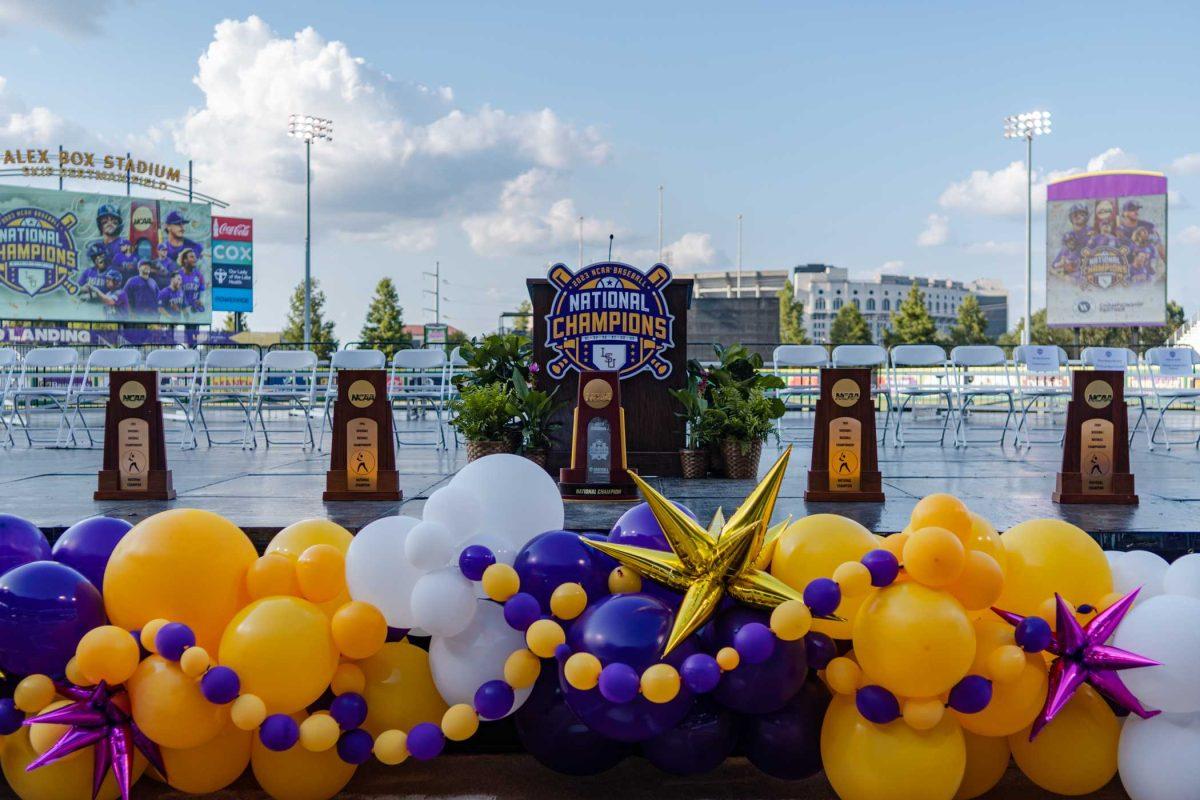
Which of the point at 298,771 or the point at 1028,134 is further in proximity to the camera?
the point at 1028,134

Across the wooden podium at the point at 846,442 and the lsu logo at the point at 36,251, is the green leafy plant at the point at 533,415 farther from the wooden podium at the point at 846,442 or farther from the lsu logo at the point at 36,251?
the lsu logo at the point at 36,251

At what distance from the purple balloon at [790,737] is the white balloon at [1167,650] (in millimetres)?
713

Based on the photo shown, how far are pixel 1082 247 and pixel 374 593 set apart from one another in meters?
28.7

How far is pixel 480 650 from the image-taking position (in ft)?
7.66

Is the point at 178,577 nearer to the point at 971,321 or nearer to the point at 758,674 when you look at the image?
the point at 758,674

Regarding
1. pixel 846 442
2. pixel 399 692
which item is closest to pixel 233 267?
pixel 846 442

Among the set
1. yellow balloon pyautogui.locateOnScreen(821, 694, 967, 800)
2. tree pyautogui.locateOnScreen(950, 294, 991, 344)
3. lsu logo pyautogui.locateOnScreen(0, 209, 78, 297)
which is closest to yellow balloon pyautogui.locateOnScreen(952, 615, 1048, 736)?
yellow balloon pyautogui.locateOnScreen(821, 694, 967, 800)

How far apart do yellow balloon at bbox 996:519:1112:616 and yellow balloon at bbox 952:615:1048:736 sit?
206 mm

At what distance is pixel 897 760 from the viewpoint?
2127 mm

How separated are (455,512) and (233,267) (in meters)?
41.3

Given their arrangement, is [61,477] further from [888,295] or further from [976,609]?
[888,295]

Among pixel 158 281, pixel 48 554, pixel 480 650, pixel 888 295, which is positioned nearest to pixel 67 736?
pixel 48 554

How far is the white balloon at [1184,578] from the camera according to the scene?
238cm

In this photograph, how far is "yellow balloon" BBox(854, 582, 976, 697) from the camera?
207cm
